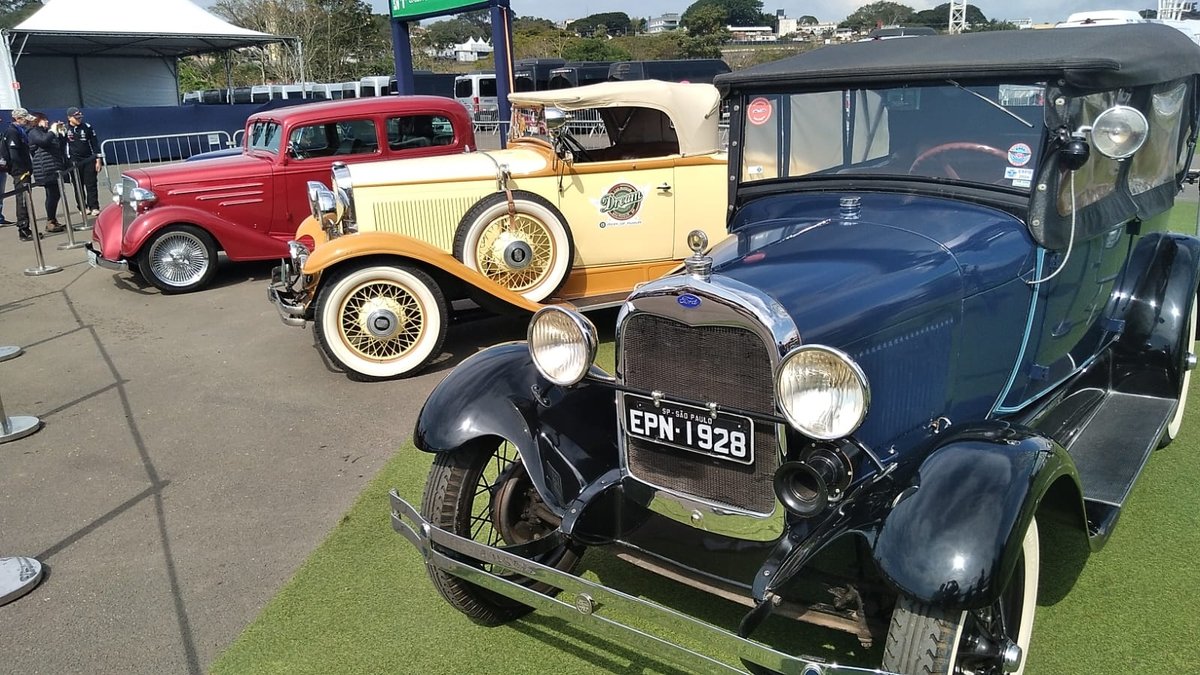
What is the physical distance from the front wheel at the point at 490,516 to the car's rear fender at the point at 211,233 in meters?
6.78

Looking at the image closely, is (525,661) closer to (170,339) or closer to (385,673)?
(385,673)

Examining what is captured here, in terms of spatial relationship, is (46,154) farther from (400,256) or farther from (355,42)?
(355,42)

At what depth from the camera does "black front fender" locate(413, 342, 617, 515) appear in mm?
2908

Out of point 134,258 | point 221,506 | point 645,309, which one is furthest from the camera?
point 134,258

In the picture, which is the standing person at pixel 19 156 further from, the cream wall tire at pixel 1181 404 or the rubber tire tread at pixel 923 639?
the cream wall tire at pixel 1181 404

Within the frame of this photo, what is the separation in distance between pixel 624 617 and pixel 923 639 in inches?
54.0

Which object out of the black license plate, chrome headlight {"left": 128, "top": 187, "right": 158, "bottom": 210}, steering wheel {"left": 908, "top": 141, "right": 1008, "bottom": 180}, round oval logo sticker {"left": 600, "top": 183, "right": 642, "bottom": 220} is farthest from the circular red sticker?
chrome headlight {"left": 128, "top": 187, "right": 158, "bottom": 210}

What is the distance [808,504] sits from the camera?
2.37 meters

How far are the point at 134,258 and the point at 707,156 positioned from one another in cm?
583

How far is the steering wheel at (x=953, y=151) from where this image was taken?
3137 mm

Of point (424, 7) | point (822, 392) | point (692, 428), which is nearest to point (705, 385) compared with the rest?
point (692, 428)

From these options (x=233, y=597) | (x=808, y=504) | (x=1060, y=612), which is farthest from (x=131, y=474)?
(x=1060, y=612)

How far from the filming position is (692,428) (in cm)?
261

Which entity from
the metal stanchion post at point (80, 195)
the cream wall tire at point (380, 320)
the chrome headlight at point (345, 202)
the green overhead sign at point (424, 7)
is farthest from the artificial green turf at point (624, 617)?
the metal stanchion post at point (80, 195)
